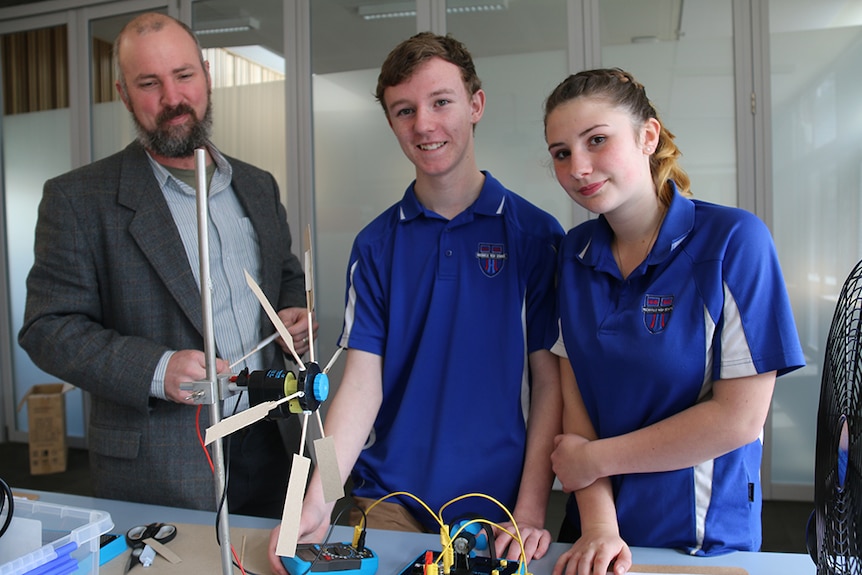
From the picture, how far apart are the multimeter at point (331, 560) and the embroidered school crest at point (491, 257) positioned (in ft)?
2.11

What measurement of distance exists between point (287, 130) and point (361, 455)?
2.65m

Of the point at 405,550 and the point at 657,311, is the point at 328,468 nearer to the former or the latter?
the point at 405,550

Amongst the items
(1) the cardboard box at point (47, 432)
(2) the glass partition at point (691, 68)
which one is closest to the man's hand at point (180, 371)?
(2) the glass partition at point (691, 68)

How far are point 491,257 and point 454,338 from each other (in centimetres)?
20

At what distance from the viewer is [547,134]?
1.25 m

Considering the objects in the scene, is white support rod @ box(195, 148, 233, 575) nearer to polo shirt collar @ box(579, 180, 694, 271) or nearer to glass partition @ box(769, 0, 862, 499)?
polo shirt collar @ box(579, 180, 694, 271)

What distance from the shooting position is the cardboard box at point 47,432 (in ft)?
13.0

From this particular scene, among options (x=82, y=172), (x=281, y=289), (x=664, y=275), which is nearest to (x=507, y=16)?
(x=281, y=289)

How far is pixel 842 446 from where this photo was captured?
0.66 m

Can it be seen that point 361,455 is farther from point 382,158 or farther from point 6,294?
point 6,294

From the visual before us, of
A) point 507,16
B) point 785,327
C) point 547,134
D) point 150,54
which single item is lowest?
point 785,327

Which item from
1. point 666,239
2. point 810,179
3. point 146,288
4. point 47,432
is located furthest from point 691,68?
point 47,432

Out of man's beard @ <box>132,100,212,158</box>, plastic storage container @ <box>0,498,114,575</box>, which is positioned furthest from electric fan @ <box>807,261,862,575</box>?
man's beard @ <box>132,100,212,158</box>

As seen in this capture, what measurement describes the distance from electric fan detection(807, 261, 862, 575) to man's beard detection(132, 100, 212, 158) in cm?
152
